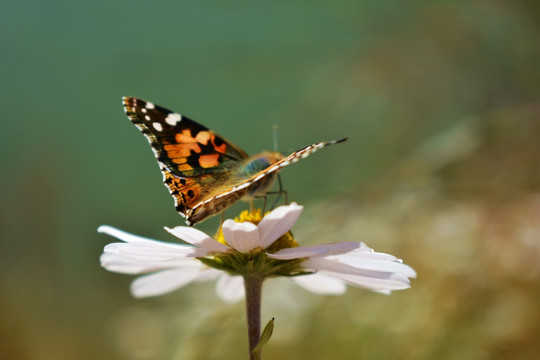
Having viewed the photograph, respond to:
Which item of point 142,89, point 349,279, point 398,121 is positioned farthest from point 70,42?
point 349,279

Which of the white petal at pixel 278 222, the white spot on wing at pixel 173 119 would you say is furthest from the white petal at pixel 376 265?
the white spot on wing at pixel 173 119

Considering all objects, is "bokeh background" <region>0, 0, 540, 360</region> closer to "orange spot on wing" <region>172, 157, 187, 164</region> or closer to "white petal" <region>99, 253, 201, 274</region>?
"white petal" <region>99, 253, 201, 274</region>

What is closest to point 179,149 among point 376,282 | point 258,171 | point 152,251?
point 258,171

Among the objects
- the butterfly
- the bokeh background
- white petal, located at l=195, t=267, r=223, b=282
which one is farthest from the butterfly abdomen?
the bokeh background

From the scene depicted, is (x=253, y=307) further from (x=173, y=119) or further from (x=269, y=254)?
(x=173, y=119)

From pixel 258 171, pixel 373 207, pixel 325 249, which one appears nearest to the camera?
pixel 325 249
